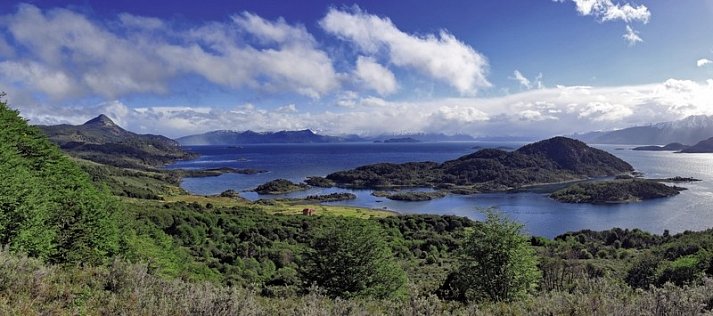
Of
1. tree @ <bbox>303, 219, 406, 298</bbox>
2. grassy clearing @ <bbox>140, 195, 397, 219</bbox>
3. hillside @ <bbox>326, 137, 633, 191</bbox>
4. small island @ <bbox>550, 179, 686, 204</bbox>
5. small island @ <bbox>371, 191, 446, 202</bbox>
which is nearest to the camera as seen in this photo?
tree @ <bbox>303, 219, 406, 298</bbox>

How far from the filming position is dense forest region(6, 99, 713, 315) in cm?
565

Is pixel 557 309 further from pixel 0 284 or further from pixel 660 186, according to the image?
pixel 660 186

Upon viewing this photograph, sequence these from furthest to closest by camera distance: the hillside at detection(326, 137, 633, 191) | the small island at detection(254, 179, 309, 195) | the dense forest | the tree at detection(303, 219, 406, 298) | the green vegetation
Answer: the hillside at detection(326, 137, 633, 191)
the small island at detection(254, 179, 309, 195)
the green vegetation
the tree at detection(303, 219, 406, 298)
the dense forest

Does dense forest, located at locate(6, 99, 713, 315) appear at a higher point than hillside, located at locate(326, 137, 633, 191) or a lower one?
higher

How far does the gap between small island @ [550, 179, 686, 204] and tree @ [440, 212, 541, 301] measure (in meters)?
115

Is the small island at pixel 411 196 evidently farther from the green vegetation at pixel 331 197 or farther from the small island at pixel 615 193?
the small island at pixel 615 193

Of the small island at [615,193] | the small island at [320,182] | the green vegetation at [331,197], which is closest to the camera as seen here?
the small island at [615,193]

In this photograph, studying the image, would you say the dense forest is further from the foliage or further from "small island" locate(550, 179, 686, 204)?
"small island" locate(550, 179, 686, 204)

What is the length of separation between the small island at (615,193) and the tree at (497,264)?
376ft

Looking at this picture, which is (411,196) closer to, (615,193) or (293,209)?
(293,209)

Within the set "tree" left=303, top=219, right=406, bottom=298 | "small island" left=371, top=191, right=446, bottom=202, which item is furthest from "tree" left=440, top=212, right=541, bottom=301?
"small island" left=371, top=191, right=446, bottom=202

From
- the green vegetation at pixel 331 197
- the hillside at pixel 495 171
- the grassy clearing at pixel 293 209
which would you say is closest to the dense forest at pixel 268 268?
the grassy clearing at pixel 293 209

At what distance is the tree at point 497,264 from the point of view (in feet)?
50.1

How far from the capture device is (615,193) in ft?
406
